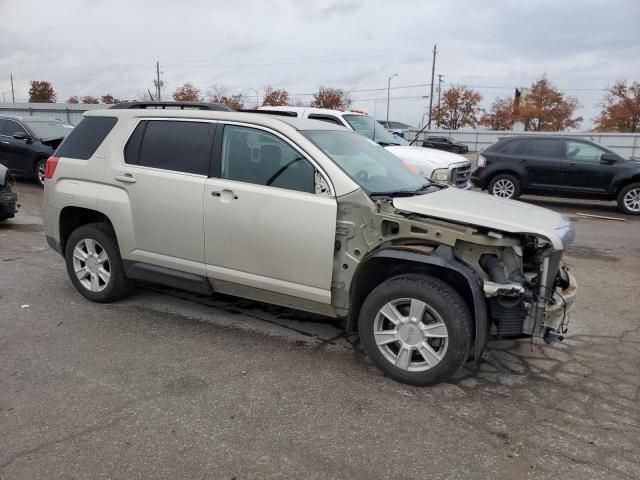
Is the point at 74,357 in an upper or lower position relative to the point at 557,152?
lower

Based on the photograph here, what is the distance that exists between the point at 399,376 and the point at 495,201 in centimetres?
160

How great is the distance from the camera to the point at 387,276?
3818 millimetres

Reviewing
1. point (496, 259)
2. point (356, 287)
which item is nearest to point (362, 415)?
Answer: point (356, 287)

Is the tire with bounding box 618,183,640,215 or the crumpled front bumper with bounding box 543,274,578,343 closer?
the crumpled front bumper with bounding box 543,274,578,343

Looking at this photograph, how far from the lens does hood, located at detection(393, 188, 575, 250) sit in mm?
3398

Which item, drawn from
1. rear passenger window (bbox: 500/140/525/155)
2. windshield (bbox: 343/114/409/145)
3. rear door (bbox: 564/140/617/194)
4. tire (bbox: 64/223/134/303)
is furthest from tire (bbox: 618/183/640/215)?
tire (bbox: 64/223/134/303)

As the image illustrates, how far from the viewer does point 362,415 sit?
128 inches

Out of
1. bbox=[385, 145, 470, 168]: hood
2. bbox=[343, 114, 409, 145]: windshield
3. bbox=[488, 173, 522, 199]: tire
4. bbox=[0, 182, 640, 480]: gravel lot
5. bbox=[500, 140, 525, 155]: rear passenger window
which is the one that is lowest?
bbox=[0, 182, 640, 480]: gravel lot

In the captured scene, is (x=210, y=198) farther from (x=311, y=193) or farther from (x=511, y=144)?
(x=511, y=144)

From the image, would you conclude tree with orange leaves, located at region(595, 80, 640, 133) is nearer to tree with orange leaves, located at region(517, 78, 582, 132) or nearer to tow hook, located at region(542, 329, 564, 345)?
tree with orange leaves, located at region(517, 78, 582, 132)

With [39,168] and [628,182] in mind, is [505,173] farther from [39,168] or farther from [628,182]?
[39,168]

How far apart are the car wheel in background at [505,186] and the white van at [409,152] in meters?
2.62

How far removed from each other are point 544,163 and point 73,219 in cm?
1055

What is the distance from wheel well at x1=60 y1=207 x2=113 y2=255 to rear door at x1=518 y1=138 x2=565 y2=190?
33.7 feet
